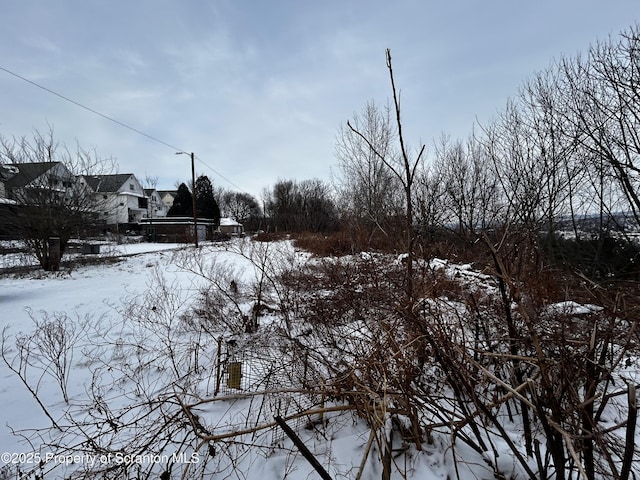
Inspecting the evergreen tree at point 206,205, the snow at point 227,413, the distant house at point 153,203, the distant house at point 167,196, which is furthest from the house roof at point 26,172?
the distant house at point 167,196

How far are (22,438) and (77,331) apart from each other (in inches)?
100

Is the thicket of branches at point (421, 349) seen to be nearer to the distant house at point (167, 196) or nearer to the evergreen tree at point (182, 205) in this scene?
the evergreen tree at point (182, 205)

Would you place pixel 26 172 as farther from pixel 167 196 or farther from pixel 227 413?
pixel 167 196

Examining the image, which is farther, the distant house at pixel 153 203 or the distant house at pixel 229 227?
the distant house at pixel 153 203

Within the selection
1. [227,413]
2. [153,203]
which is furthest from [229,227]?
[227,413]

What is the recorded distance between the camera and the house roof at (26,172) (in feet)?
31.0

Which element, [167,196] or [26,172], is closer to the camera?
[26,172]

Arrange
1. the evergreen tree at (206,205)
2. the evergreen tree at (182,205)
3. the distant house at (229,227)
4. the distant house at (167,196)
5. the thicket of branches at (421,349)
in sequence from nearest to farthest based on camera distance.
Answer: the thicket of branches at (421,349) < the evergreen tree at (182,205) < the evergreen tree at (206,205) < the distant house at (229,227) < the distant house at (167,196)

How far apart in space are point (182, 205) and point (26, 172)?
3017cm

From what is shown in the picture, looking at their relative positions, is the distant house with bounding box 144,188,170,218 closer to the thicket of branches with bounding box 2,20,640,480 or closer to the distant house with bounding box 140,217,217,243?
the distant house with bounding box 140,217,217,243

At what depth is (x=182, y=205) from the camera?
3844cm

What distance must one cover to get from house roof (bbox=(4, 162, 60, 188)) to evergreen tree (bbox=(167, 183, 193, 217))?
29.1 m

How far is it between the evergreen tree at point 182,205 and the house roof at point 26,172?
29063 mm

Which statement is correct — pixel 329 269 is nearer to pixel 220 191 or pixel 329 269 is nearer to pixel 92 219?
pixel 92 219
